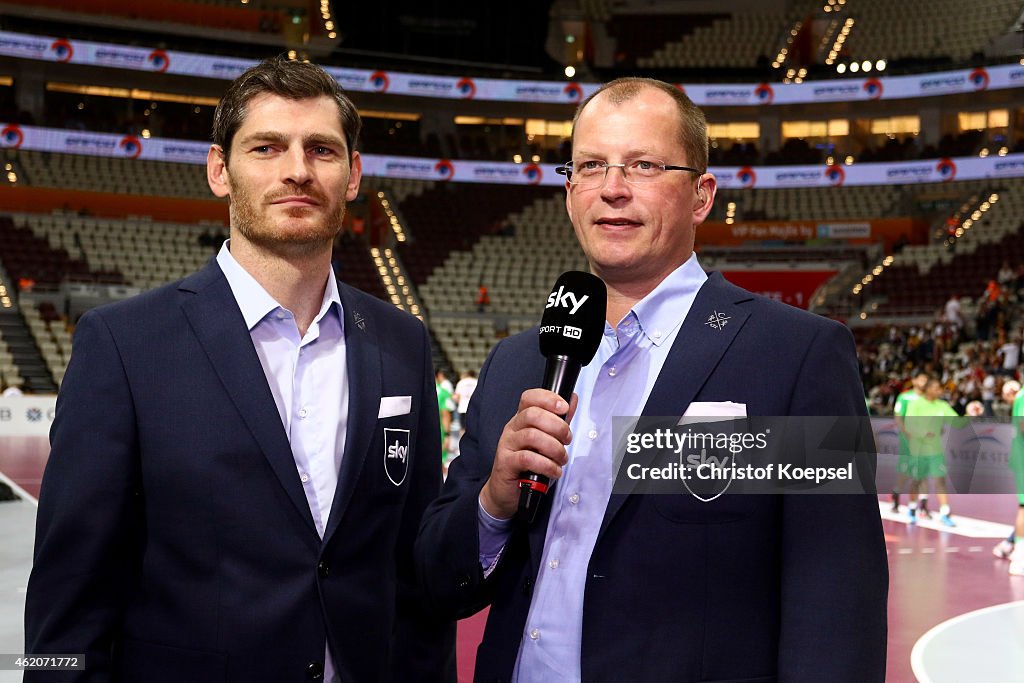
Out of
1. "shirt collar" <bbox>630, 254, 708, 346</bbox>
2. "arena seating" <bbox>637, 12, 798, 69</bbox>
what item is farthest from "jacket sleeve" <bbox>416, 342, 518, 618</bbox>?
"arena seating" <bbox>637, 12, 798, 69</bbox>

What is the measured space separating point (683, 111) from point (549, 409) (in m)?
0.86

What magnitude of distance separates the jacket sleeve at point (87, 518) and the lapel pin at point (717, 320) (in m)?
1.37

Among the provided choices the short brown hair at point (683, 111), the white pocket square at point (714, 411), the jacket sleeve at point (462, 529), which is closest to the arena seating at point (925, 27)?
the short brown hair at point (683, 111)

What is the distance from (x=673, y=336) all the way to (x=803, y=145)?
34517 millimetres

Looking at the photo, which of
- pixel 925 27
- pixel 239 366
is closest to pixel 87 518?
pixel 239 366

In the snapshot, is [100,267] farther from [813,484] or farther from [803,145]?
[813,484]

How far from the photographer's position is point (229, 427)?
7.90 ft

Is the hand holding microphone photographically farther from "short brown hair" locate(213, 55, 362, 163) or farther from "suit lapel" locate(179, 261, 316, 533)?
"short brown hair" locate(213, 55, 362, 163)

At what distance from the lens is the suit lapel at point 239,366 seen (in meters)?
2.40

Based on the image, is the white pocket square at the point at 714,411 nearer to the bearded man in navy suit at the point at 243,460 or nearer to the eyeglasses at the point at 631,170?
the eyeglasses at the point at 631,170

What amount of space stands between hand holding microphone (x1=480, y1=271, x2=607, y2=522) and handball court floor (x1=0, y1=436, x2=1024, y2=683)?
60 centimetres

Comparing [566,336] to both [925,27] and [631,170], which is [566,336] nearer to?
[631,170]

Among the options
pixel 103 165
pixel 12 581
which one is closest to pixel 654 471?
pixel 12 581

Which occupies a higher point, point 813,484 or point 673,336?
point 673,336
